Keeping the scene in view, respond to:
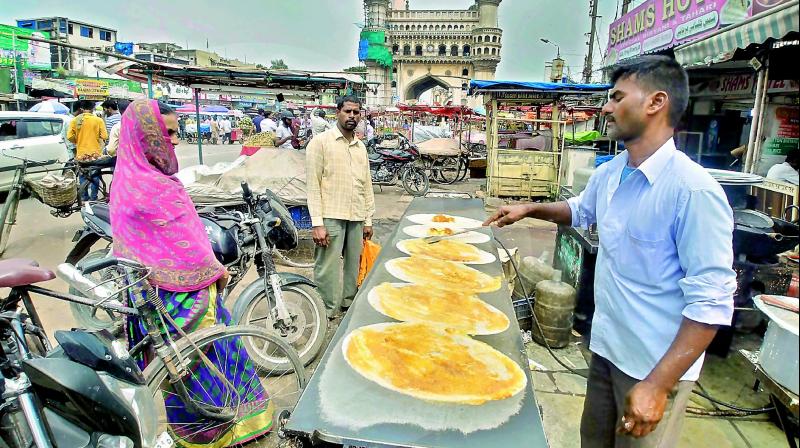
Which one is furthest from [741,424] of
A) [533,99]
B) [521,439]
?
[533,99]

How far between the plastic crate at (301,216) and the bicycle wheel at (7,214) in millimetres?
3256

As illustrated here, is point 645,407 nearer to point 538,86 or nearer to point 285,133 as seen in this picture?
point 538,86

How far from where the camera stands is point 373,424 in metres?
1.30

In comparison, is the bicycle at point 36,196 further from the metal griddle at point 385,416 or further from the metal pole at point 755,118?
the metal pole at point 755,118

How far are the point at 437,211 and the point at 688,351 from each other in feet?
10.1

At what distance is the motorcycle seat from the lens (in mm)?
1750

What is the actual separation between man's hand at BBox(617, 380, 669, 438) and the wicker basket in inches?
250

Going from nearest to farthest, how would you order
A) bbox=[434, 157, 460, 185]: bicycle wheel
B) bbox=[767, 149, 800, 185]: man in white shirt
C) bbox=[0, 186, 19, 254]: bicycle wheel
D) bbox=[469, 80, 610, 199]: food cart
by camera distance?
bbox=[767, 149, 800, 185]: man in white shirt → bbox=[0, 186, 19, 254]: bicycle wheel → bbox=[469, 80, 610, 199]: food cart → bbox=[434, 157, 460, 185]: bicycle wheel

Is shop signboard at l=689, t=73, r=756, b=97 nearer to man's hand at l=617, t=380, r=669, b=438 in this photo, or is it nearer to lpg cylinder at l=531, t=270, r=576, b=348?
lpg cylinder at l=531, t=270, r=576, b=348

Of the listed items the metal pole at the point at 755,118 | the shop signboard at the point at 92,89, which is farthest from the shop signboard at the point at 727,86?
the shop signboard at the point at 92,89

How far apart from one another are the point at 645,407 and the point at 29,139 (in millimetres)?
11615

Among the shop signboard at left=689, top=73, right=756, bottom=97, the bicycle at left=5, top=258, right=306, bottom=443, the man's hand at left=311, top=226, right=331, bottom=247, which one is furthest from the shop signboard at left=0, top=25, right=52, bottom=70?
the shop signboard at left=689, top=73, right=756, bottom=97

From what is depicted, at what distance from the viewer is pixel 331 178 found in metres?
3.69

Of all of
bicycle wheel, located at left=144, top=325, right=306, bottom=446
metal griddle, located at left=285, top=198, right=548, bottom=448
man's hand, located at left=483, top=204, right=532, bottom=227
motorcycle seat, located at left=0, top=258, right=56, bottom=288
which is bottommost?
bicycle wheel, located at left=144, top=325, right=306, bottom=446
